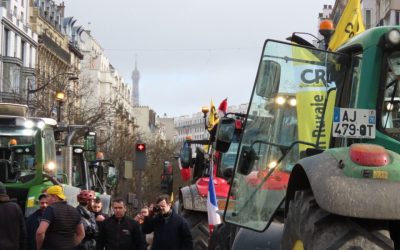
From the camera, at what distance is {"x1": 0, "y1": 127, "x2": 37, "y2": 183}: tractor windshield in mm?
13844

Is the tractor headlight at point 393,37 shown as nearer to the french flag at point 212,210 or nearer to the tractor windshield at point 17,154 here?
the french flag at point 212,210

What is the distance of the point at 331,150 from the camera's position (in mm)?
5582


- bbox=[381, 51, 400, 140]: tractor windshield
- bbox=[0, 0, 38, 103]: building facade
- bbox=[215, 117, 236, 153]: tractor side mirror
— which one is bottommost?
bbox=[215, 117, 236, 153]: tractor side mirror

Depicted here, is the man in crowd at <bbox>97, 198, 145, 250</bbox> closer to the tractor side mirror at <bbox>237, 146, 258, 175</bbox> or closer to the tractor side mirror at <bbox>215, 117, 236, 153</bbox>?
the tractor side mirror at <bbox>215, 117, 236, 153</bbox>

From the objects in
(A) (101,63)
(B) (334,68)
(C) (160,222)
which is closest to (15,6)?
(A) (101,63)

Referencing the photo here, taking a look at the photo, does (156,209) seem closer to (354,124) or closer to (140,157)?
(354,124)

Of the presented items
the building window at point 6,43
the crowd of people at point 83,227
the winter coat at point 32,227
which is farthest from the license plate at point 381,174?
the building window at point 6,43

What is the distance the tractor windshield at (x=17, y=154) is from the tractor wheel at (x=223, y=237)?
420 cm

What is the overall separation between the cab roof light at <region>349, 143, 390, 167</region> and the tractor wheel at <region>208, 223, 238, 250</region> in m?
4.90

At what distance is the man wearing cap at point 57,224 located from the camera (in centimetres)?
991

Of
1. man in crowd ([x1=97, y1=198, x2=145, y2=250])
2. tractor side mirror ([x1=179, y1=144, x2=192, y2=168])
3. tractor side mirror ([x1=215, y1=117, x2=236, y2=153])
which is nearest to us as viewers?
tractor side mirror ([x1=215, y1=117, x2=236, y2=153])

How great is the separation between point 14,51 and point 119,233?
5694cm

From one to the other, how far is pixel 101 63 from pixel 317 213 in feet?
382

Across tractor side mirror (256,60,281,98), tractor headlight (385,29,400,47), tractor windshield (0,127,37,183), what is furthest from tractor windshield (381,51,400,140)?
tractor windshield (0,127,37,183)
